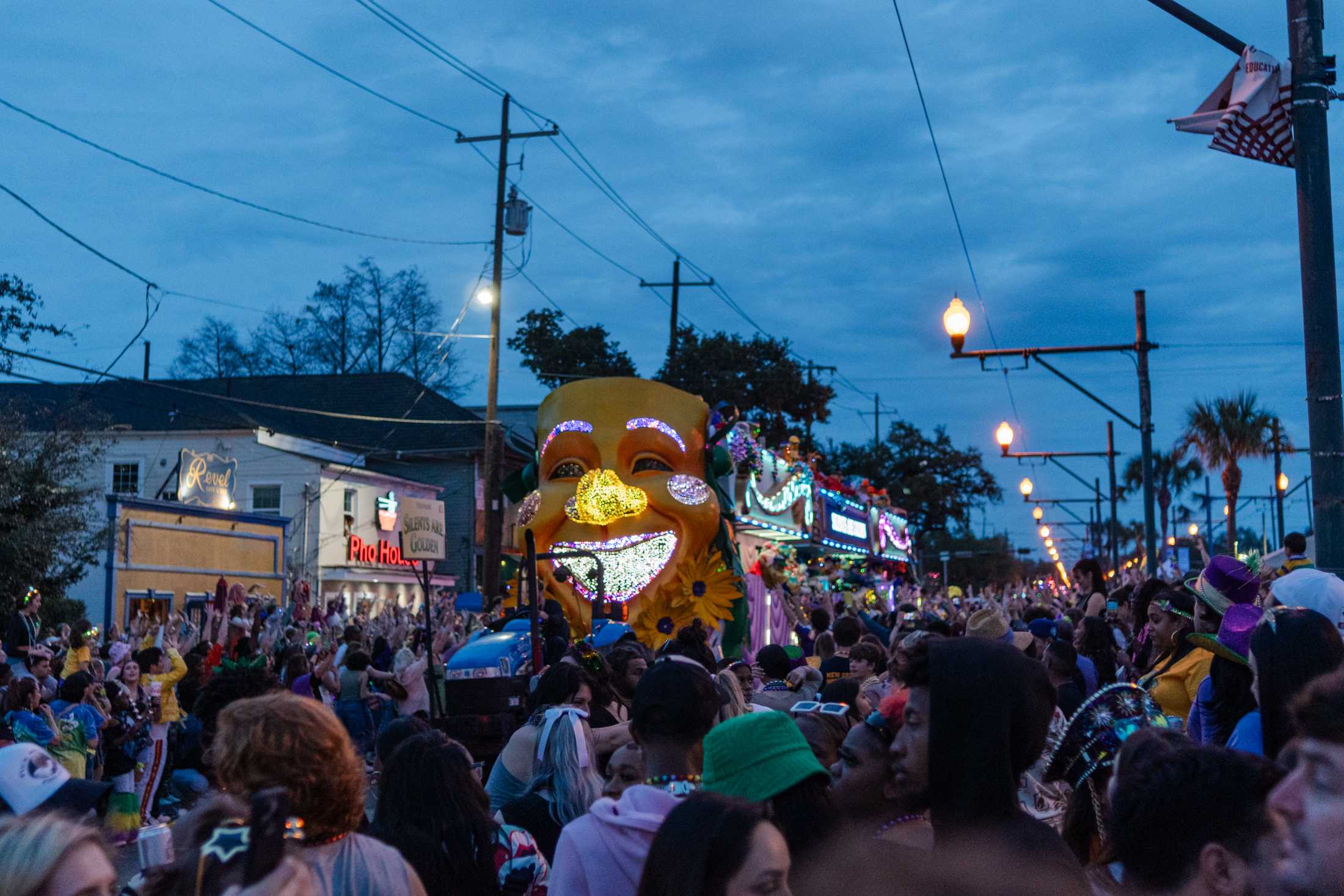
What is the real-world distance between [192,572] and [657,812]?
26.2m

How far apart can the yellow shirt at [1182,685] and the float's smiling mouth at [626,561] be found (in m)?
10.1

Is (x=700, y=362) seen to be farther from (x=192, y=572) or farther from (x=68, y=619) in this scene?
(x=68, y=619)

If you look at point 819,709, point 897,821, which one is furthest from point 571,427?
point 897,821

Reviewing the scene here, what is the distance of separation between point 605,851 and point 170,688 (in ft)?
32.6

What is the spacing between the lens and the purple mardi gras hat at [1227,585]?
574 centimetres

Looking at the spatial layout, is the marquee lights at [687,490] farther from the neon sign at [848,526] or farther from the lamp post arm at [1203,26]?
the neon sign at [848,526]

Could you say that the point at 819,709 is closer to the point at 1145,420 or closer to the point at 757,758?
the point at 757,758

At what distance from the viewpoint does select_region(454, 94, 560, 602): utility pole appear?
23.6 m

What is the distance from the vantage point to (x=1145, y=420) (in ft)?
61.0

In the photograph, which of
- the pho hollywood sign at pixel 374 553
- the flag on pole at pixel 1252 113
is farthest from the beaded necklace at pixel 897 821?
the pho hollywood sign at pixel 374 553

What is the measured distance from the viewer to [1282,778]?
239 cm

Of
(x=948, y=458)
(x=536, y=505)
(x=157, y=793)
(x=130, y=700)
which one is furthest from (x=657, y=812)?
(x=948, y=458)

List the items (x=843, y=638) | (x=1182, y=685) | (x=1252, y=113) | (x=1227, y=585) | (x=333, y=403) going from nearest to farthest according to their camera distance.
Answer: (x=1227, y=585), (x=1182, y=685), (x=1252, y=113), (x=843, y=638), (x=333, y=403)

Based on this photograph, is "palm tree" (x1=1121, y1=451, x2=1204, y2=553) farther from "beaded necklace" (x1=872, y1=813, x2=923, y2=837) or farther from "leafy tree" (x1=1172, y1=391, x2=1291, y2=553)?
"beaded necklace" (x1=872, y1=813, x2=923, y2=837)
